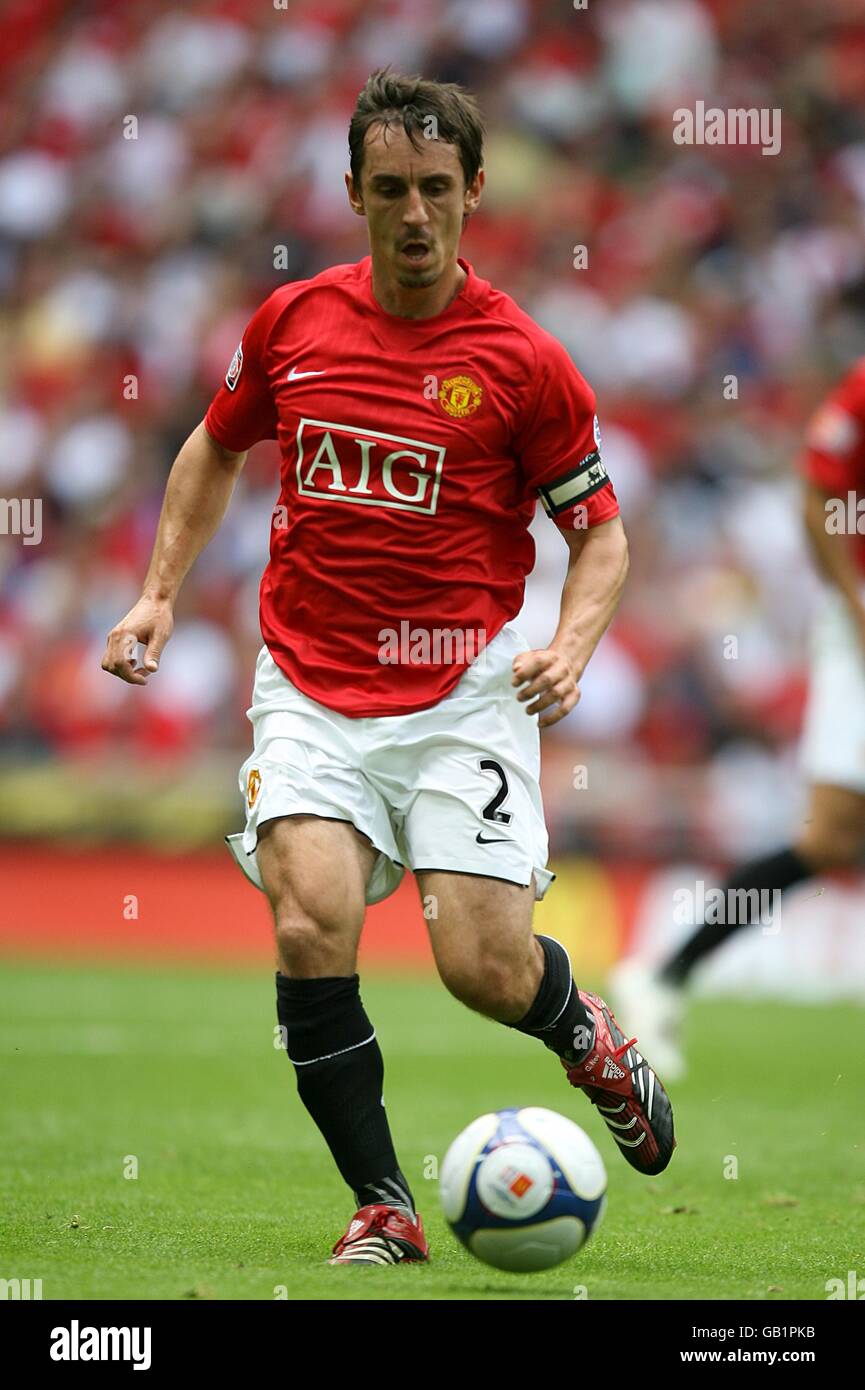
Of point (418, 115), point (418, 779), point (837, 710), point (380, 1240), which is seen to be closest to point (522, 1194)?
point (380, 1240)

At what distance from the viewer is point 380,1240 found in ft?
15.2

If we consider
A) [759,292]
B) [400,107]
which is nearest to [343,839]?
[400,107]

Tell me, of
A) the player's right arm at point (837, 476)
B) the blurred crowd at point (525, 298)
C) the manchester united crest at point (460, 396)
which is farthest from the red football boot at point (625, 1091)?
the blurred crowd at point (525, 298)

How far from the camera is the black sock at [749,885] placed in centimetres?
762

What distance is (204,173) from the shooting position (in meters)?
18.0

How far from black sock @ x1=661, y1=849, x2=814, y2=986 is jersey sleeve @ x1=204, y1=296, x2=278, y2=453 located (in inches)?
123

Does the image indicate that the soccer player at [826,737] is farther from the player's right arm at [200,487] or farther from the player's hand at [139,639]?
the player's hand at [139,639]

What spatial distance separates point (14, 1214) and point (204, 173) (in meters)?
14.1

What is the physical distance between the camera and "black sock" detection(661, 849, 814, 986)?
25.0ft

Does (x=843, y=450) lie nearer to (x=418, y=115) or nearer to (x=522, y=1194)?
(x=418, y=115)

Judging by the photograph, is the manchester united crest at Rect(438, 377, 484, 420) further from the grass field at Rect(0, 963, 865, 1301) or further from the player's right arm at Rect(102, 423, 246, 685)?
the grass field at Rect(0, 963, 865, 1301)

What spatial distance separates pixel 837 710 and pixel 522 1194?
358 cm

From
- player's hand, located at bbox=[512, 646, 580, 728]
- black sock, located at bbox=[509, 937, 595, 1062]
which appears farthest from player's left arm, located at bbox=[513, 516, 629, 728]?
black sock, located at bbox=[509, 937, 595, 1062]

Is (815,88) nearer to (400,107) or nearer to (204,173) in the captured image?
(204,173)
